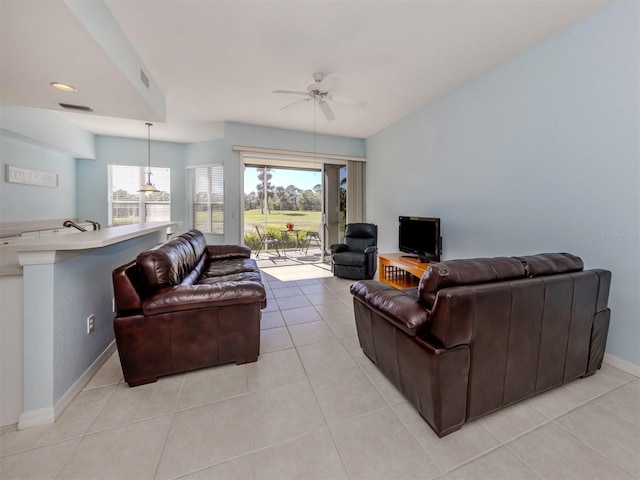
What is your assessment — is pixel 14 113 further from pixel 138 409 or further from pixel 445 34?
pixel 445 34

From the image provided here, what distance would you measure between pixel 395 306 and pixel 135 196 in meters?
6.43

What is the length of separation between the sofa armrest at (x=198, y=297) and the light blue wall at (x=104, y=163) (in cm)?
504

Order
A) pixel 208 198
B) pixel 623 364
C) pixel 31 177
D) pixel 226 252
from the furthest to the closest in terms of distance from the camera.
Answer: pixel 208 198 < pixel 31 177 < pixel 226 252 < pixel 623 364

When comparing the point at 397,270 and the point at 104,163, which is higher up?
the point at 104,163

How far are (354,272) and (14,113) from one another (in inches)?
206

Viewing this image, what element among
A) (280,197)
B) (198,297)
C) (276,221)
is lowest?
(198,297)

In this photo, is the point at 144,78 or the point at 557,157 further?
the point at 144,78

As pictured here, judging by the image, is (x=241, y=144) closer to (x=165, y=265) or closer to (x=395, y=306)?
(x=165, y=265)

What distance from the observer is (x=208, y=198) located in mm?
5945

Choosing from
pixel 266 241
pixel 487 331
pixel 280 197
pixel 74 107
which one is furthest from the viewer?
pixel 280 197

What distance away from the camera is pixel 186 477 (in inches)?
46.9

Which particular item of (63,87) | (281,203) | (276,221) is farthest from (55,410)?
(281,203)

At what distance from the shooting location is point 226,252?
12.9ft

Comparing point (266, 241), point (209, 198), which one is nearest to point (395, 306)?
point (209, 198)
